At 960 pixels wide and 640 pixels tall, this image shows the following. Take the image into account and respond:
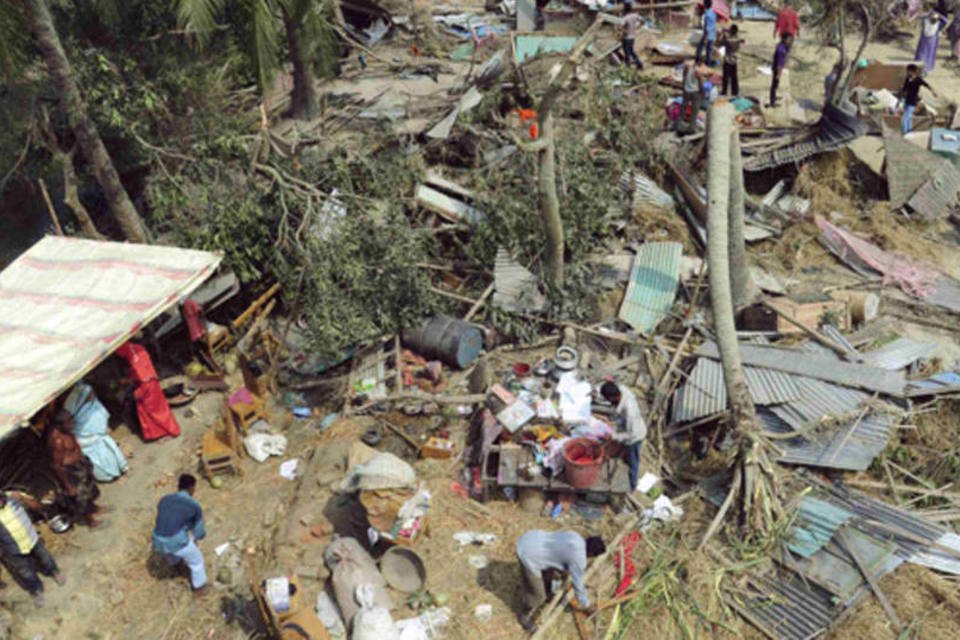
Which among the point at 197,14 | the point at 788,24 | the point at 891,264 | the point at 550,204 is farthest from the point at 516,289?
the point at 788,24

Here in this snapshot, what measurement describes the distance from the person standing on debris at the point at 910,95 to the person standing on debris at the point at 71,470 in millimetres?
16563

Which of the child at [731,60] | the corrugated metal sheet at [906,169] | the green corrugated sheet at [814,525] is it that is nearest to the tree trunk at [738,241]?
the green corrugated sheet at [814,525]

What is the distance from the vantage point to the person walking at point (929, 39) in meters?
19.1

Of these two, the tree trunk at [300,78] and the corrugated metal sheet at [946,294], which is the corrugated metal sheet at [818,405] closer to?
the corrugated metal sheet at [946,294]

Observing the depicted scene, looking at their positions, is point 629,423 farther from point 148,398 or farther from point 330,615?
point 148,398

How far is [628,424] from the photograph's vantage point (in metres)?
8.73

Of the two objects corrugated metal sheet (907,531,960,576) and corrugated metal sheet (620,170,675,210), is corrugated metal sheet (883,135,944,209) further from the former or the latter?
corrugated metal sheet (907,531,960,576)

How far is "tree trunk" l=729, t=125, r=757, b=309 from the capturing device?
10406 millimetres

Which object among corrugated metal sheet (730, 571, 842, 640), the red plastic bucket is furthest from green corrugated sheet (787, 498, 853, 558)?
the red plastic bucket

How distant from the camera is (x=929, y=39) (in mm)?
19250

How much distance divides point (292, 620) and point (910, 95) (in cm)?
1581

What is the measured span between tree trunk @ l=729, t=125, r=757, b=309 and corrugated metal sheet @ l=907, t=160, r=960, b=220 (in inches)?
186

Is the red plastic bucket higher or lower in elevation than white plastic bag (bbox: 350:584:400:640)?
higher

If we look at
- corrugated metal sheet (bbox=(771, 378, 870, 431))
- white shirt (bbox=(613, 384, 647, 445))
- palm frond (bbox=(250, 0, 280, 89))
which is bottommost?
corrugated metal sheet (bbox=(771, 378, 870, 431))
